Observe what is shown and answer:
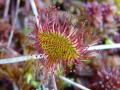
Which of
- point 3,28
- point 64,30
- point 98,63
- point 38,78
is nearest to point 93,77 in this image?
point 98,63

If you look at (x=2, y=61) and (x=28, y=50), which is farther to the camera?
(x=28, y=50)

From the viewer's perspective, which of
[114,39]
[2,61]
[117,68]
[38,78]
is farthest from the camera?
[114,39]

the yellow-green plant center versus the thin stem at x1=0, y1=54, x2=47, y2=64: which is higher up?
the yellow-green plant center

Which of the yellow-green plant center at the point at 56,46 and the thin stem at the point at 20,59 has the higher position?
the yellow-green plant center at the point at 56,46

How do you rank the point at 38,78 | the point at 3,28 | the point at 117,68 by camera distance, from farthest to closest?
1. the point at 3,28
2. the point at 117,68
3. the point at 38,78

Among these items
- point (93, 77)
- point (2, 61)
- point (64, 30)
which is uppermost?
point (64, 30)

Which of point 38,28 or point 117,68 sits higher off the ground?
point 38,28

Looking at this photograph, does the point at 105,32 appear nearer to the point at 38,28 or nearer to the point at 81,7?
the point at 81,7

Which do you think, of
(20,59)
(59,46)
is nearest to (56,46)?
(59,46)

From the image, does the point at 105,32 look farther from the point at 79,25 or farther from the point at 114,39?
the point at 79,25
